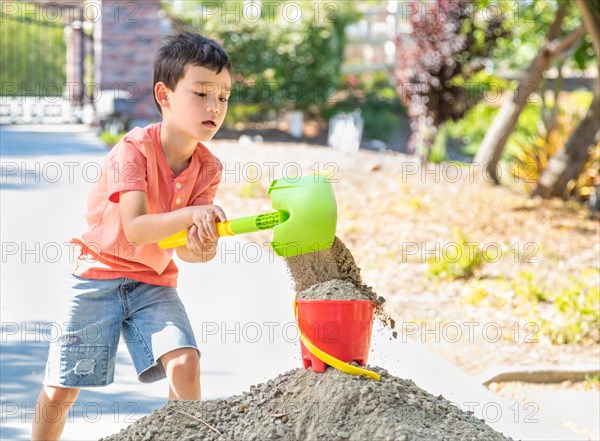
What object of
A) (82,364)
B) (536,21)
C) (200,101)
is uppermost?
(536,21)

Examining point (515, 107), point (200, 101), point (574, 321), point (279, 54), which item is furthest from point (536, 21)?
point (200, 101)

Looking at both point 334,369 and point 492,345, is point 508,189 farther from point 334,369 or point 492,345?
point 334,369

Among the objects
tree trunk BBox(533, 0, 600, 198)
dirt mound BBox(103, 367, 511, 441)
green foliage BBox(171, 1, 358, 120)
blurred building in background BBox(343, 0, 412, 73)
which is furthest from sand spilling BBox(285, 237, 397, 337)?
blurred building in background BBox(343, 0, 412, 73)

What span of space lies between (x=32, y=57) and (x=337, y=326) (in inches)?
780

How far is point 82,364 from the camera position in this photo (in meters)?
3.16

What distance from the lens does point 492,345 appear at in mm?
5551

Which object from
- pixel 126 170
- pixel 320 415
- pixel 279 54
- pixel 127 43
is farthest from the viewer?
pixel 279 54

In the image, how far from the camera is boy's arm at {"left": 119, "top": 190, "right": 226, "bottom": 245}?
2725mm

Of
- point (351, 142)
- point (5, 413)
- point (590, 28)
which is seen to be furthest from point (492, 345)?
point (351, 142)

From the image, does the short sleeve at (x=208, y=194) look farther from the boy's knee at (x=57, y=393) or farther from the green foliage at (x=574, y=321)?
the green foliage at (x=574, y=321)

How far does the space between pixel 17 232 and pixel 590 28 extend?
5.72 meters

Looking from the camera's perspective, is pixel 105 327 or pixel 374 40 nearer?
pixel 105 327

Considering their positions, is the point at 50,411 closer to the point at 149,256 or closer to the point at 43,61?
the point at 149,256

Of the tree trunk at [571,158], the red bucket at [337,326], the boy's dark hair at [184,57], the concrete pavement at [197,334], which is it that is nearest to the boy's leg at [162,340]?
the concrete pavement at [197,334]
